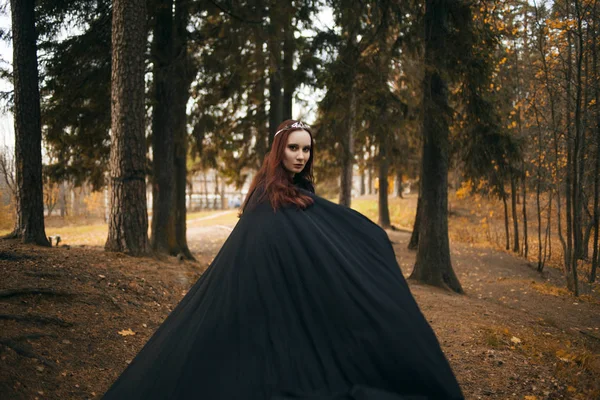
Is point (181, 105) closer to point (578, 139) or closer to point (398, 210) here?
point (578, 139)

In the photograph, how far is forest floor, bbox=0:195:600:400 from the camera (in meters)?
4.48

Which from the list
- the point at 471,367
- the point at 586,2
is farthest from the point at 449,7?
the point at 471,367

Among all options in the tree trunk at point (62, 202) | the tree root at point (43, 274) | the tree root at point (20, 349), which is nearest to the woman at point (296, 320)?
the tree root at point (20, 349)

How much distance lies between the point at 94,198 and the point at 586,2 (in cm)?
2504

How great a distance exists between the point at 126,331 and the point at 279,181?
3.14 meters

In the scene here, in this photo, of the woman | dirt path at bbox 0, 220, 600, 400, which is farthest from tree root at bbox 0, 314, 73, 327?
the woman

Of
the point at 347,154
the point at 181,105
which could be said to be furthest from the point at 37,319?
the point at 347,154

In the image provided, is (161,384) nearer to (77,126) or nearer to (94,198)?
(77,126)

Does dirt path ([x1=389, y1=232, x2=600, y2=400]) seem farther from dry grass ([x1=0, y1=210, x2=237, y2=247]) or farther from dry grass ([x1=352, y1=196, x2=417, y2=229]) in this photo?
dry grass ([x1=352, y1=196, x2=417, y2=229])

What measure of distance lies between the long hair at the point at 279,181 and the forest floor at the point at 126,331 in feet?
7.80

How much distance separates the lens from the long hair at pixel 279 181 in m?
3.76

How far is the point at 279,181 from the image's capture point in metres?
3.87

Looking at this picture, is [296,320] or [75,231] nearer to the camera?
[296,320]

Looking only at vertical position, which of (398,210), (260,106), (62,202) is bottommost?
(398,210)
